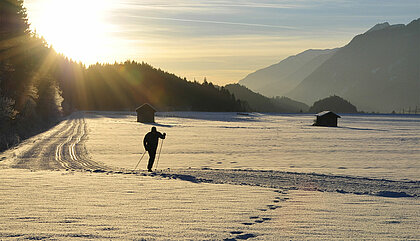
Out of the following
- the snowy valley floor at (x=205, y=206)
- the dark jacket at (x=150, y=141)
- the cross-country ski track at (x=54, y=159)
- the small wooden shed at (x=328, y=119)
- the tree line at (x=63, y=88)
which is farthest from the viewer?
the small wooden shed at (x=328, y=119)

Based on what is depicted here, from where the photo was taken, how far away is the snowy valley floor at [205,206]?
23.2 ft

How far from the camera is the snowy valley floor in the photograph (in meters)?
7.07

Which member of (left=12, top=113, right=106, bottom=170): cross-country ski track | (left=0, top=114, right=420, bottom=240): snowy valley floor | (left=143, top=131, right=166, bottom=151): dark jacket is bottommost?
(left=12, top=113, right=106, bottom=170): cross-country ski track

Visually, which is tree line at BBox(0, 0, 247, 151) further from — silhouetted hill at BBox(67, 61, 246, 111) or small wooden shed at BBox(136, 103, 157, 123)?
small wooden shed at BBox(136, 103, 157, 123)

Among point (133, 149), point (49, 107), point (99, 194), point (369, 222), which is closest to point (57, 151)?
point (133, 149)

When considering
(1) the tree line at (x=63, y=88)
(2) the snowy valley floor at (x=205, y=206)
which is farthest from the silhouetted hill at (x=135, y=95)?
(2) the snowy valley floor at (x=205, y=206)

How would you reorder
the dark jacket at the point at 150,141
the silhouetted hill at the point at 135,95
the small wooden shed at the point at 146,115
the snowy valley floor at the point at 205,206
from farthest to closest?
the silhouetted hill at the point at 135,95 < the small wooden shed at the point at 146,115 < the dark jacket at the point at 150,141 < the snowy valley floor at the point at 205,206

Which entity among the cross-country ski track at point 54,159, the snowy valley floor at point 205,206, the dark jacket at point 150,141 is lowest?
the cross-country ski track at point 54,159

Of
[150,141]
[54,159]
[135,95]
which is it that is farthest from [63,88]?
[150,141]

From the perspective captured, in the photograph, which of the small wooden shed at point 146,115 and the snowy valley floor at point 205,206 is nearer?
the snowy valley floor at point 205,206

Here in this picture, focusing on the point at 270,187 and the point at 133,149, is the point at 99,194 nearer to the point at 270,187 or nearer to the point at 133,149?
the point at 270,187

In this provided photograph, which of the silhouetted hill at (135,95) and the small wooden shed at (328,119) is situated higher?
the silhouetted hill at (135,95)

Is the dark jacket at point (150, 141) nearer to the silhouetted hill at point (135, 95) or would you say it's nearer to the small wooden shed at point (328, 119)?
the small wooden shed at point (328, 119)

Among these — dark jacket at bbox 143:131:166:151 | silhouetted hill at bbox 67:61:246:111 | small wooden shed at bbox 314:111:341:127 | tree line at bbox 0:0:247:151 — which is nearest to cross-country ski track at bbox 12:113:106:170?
dark jacket at bbox 143:131:166:151
